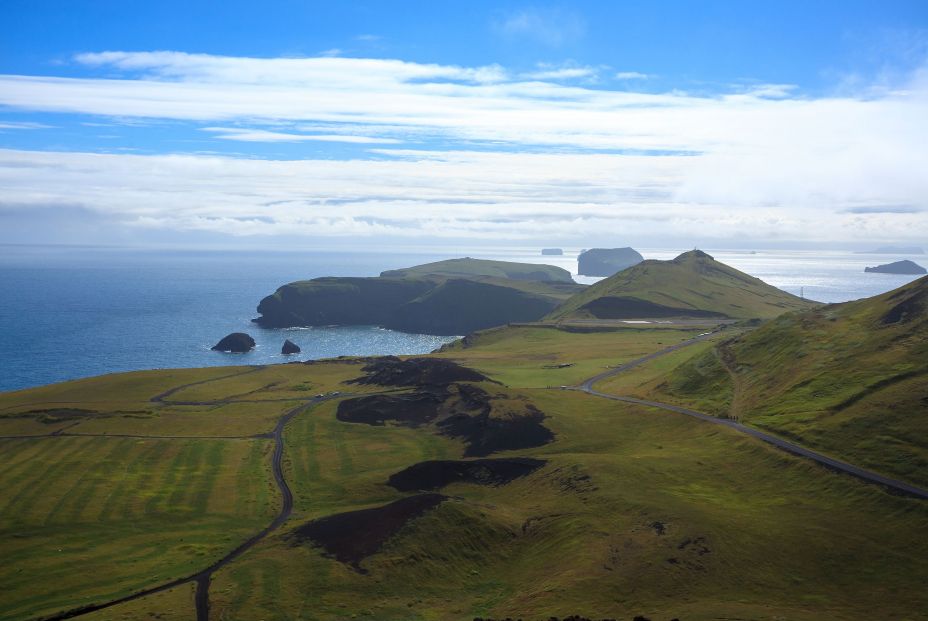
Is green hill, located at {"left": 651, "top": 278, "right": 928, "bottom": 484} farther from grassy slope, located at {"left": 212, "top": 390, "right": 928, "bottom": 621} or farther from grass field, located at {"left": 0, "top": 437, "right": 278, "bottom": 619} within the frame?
grass field, located at {"left": 0, "top": 437, "right": 278, "bottom": 619}

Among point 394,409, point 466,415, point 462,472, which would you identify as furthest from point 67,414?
point 462,472

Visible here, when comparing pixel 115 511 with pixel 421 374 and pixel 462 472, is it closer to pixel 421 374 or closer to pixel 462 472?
pixel 462 472

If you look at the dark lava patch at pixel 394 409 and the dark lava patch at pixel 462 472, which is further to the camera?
the dark lava patch at pixel 394 409

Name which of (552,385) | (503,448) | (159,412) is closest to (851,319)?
(552,385)

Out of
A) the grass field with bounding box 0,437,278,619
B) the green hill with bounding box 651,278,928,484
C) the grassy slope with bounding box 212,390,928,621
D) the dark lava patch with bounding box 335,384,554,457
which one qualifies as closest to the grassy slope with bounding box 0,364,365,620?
the grass field with bounding box 0,437,278,619

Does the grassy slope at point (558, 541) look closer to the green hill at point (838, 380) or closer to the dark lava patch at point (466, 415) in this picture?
the dark lava patch at point (466, 415)

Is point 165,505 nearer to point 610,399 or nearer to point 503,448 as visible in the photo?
point 503,448

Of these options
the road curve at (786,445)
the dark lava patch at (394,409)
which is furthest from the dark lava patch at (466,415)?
the road curve at (786,445)
